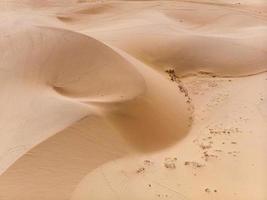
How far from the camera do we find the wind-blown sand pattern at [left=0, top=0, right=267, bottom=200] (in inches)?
173

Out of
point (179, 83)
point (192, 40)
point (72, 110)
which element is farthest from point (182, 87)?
point (72, 110)

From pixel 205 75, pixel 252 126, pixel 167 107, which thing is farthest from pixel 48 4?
pixel 252 126

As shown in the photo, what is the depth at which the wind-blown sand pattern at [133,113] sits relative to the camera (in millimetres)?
4398

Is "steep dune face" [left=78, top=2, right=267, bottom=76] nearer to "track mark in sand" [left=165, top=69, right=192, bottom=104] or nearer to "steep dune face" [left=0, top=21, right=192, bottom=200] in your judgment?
"track mark in sand" [left=165, top=69, right=192, bottom=104]

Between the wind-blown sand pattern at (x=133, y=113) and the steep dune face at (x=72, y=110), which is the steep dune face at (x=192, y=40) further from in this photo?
the steep dune face at (x=72, y=110)

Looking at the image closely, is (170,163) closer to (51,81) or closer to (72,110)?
(72,110)

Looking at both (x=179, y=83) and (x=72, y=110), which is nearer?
(x=72, y=110)

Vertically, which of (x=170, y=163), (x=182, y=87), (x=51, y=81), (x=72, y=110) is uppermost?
(x=51, y=81)

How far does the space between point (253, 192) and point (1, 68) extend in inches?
150

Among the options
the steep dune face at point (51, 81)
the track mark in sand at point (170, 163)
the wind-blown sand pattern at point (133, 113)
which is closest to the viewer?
the wind-blown sand pattern at point (133, 113)

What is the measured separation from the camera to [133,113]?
17.4 feet

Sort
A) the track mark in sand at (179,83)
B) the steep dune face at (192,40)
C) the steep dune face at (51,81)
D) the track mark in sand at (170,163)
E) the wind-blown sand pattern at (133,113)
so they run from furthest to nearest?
the steep dune face at (192,40), the track mark in sand at (179,83), the steep dune face at (51,81), the track mark in sand at (170,163), the wind-blown sand pattern at (133,113)

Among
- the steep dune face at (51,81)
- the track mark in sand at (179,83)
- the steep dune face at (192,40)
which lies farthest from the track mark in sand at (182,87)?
the steep dune face at (51,81)

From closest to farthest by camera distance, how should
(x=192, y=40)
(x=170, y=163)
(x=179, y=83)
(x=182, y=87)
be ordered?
(x=170, y=163)
(x=182, y=87)
(x=179, y=83)
(x=192, y=40)
